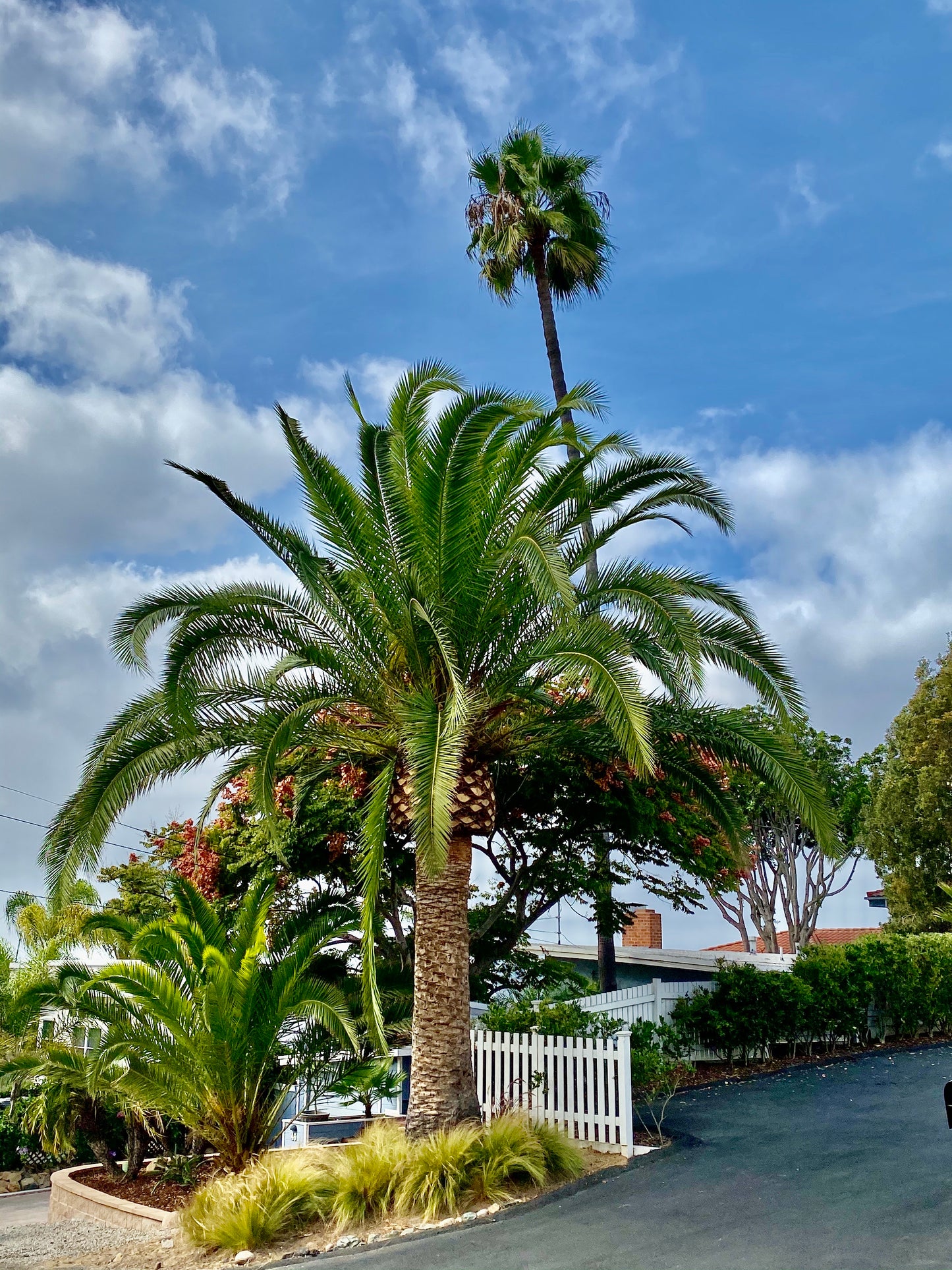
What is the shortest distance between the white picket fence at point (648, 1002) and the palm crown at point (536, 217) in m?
13.8

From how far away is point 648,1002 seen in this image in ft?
51.3

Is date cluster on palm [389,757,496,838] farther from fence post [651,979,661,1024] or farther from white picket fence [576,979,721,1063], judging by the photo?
fence post [651,979,661,1024]

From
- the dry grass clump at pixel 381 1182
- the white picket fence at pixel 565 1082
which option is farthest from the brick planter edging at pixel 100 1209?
the white picket fence at pixel 565 1082

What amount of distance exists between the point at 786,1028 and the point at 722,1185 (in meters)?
8.59

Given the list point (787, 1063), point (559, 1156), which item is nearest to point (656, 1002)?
point (787, 1063)

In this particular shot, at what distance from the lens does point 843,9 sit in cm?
1441

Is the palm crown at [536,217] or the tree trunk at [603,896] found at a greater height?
the palm crown at [536,217]

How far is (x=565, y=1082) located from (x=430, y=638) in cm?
515

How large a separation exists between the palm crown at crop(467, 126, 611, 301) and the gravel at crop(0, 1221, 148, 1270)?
1753 cm

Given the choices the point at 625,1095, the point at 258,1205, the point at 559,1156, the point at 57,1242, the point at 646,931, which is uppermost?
the point at 646,931

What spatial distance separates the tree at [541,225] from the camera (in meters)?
20.9

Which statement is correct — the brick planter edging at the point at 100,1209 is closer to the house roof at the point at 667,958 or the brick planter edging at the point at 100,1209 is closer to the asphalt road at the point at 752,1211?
the asphalt road at the point at 752,1211

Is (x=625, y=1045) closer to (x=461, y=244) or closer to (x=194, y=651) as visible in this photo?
(x=194, y=651)

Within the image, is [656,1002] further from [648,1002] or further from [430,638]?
[430,638]
